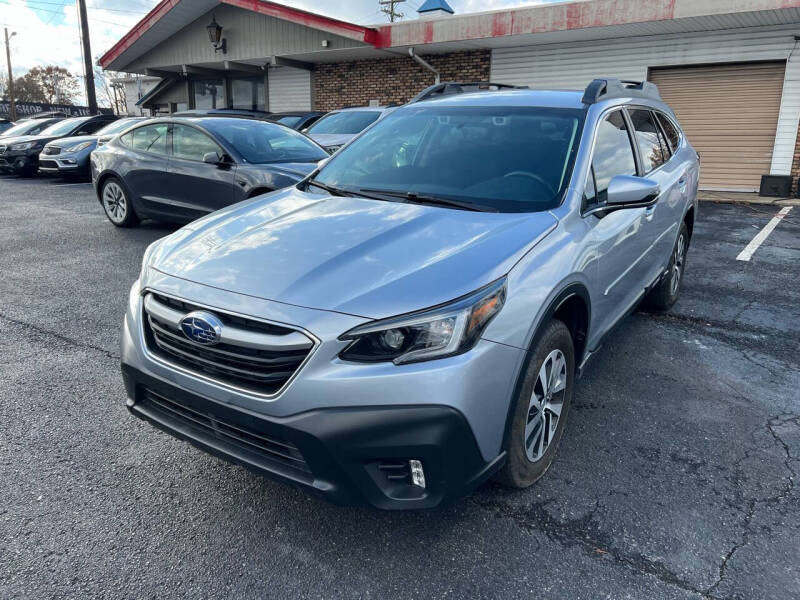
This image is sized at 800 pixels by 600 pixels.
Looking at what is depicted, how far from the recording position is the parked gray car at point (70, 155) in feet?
45.5

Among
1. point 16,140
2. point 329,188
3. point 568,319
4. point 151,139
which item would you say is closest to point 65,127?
point 16,140

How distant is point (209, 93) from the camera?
22.4m

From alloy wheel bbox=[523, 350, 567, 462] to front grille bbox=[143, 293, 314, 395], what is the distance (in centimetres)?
99

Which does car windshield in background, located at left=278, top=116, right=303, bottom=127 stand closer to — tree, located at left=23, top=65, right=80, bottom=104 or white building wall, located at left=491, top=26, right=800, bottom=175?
white building wall, located at left=491, top=26, right=800, bottom=175

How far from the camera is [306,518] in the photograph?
2559 mm

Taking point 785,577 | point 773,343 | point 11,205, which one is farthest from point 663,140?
point 11,205

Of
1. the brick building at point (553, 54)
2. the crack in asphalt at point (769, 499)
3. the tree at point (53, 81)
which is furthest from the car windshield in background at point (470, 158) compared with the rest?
the tree at point (53, 81)

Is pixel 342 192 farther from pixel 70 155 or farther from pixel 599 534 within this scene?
pixel 70 155

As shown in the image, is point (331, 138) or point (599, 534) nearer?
point (599, 534)

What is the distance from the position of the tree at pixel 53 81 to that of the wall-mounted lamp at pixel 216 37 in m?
67.0

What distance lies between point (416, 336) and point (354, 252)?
544 millimetres

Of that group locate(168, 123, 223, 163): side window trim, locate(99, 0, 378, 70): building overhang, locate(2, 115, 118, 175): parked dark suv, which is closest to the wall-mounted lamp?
locate(99, 0, 378, 70): building overhang

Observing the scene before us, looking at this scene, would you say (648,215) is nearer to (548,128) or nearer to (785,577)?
(548,128)

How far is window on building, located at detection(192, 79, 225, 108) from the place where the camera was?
22031 millimetres
